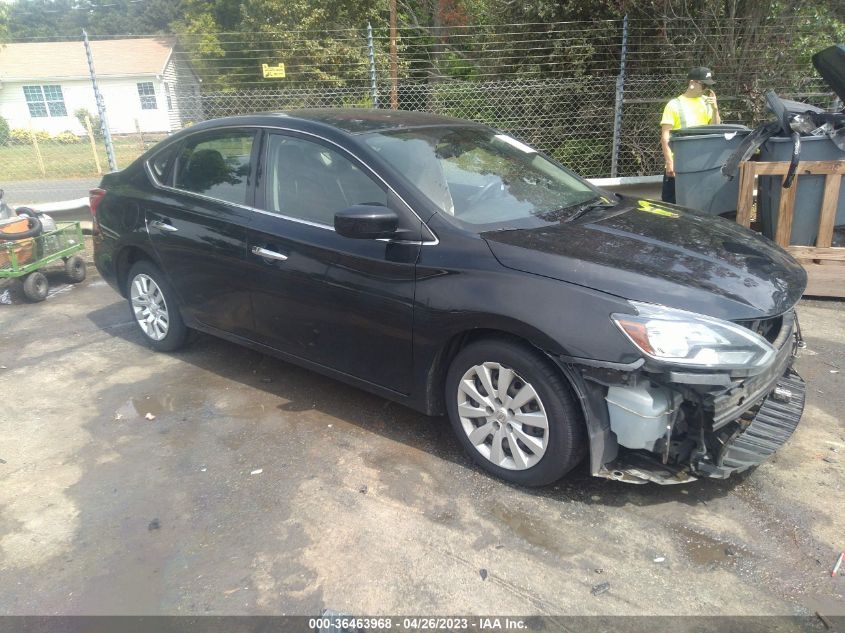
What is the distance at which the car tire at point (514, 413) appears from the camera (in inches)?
109

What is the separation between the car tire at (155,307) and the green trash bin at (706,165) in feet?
14.8

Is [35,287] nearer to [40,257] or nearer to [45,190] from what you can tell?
[40,257]

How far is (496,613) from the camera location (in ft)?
7.67

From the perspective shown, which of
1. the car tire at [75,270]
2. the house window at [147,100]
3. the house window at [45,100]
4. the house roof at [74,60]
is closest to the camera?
the car tire at [75,270]

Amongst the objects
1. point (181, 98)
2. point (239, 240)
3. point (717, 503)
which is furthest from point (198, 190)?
point (181, 98)

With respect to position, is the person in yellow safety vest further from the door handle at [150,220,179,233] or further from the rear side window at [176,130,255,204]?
the door handle at [150,220,179,233]

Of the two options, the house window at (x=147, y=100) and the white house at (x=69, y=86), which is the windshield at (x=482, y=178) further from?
the house window at (x=147, y=100)

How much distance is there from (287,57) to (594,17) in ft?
21.6

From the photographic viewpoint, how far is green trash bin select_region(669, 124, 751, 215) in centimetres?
573

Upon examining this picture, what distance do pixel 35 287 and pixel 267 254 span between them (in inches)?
154

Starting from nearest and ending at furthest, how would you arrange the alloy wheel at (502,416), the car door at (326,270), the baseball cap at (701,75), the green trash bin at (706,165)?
the alloy wheel at (502,416) < the car door at (326,270) < the green trash bin at (706,165) < the baseball cap at (701,75)

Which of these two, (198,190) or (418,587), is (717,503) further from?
(198,190)

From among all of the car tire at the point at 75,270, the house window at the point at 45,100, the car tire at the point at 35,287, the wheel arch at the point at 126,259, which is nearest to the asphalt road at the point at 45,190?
the car tire at the point at 75,270

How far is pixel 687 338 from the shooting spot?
255 cm
